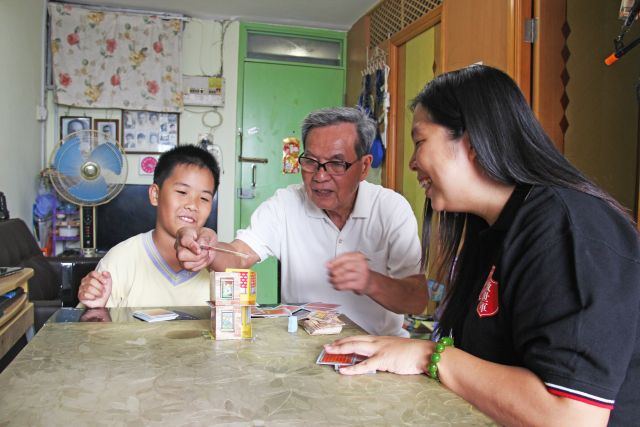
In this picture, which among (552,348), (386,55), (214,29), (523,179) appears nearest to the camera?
(552,348)

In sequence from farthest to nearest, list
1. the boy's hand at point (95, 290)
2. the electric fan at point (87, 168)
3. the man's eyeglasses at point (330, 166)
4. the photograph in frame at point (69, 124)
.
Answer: the photograph in frame at point (69, 124) < the electric fan at point (87, 168) < the man's eyeglasses at point (330, 166) < the boy's hand at point (95, 290)

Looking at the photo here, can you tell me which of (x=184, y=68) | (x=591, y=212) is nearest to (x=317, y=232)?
(x=591, y=212)

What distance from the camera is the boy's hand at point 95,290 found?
4.85 ft

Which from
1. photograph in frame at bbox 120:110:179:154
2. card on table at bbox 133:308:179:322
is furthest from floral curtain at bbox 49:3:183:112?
card on table at bbox 133:308:179:322

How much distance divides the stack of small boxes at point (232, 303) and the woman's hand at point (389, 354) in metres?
0.23

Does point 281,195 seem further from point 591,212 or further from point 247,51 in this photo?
point 247,51

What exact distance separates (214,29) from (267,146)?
4.04ft

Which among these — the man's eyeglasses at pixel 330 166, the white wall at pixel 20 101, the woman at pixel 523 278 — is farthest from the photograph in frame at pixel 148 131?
the woman at pixel 523 278

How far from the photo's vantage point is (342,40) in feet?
17.1

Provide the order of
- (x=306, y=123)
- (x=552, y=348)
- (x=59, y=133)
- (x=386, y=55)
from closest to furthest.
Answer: (x=552, y=348)
(x=306, y=123)
(x=386, y=55)
(x=59, y=133)

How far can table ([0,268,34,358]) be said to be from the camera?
1561 millimetres

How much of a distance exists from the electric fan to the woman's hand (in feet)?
10.9

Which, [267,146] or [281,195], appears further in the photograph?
[267,146]

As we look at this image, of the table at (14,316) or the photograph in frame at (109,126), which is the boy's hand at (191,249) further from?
the photograph in frame at (109,126)
